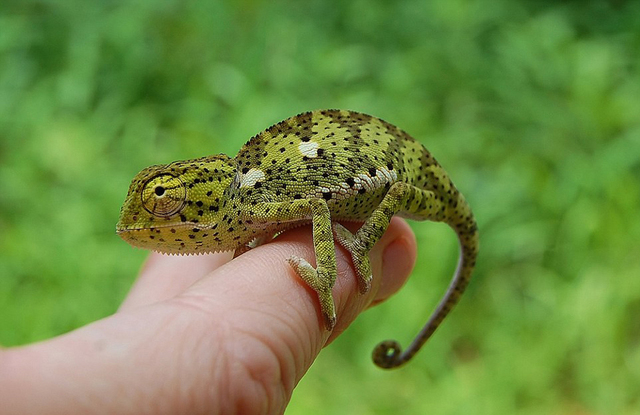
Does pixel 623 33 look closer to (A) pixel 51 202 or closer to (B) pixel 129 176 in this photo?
(B) pixel 129 176

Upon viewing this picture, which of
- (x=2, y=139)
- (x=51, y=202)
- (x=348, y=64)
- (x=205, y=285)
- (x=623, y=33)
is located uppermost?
(x=623, y=33)

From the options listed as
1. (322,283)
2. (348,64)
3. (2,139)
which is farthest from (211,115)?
(322,283)

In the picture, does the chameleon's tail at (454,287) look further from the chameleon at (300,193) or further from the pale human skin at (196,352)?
the pale human skin at (196,352)

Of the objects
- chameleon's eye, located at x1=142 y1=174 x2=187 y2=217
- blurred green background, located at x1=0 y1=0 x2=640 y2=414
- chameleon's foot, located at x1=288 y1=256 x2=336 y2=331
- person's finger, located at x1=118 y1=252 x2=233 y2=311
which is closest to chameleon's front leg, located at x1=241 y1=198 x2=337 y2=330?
chameleon's foot, located at x1=288 y1=256 x2=336 y2=331

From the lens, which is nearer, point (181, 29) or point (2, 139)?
point (2, 139)

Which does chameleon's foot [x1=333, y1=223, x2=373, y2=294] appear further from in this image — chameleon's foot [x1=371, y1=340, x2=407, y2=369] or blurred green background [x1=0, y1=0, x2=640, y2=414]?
blurred green background [x1=0, y1=0, x2=640, y2=414]

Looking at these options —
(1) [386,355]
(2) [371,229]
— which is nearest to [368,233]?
(2) [371,229]

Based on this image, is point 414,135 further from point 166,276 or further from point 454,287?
point 166,276
